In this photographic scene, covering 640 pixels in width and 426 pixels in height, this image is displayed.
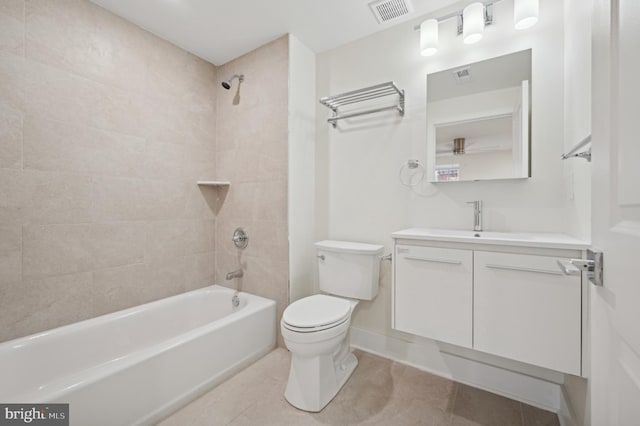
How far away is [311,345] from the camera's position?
56.6 inches

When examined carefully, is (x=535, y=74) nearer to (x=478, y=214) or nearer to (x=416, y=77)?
(x=416, y=77)

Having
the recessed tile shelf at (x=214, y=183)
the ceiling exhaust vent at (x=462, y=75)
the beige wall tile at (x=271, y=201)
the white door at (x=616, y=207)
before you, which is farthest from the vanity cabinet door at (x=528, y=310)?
the recessed tile shelf at (x=214, y=183)

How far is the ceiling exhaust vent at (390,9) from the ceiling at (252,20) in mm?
34

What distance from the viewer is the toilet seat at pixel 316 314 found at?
144 centimetres

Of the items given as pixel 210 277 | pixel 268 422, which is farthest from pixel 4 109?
pixel 268 422

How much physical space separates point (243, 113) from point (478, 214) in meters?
1.97

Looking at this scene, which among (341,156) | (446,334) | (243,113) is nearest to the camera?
(446,334)

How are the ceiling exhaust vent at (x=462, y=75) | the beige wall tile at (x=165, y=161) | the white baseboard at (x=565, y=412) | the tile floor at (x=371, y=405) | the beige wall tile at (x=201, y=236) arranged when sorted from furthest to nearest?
1. the beige wall tile at (x=201, y=236)
2. the beige wall tile at (x=165, y=161)
3. the ceiling exhaust vent at (x=462, y=75)
4. the tile floor at (x=371, y=405)
5. the white baseboard at (x=565, y=412)

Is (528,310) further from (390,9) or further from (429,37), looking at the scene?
(390,9)

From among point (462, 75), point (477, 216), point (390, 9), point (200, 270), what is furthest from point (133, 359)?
point (390, 9)

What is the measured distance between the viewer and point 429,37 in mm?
1687

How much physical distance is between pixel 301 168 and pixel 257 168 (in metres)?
0.38

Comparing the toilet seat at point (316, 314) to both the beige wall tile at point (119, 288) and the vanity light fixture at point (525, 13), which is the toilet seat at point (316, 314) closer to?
the beige wall tile at point (119, 288)

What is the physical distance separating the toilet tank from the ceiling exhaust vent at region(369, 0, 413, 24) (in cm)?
159
